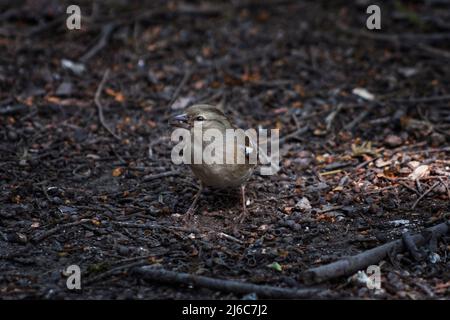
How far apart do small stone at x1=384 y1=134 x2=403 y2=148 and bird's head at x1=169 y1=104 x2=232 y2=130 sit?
6.48ft

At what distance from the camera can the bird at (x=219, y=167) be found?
5.44 m

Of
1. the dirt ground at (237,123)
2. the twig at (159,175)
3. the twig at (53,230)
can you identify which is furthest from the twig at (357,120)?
the twig at (53,230)

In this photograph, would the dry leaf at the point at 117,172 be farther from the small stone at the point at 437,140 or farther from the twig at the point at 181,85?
the small stone at the point at 437,140

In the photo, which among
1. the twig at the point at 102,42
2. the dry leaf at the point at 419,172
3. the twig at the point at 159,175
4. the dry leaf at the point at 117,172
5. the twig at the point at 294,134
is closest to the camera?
the dry leaf at the point at 419,172

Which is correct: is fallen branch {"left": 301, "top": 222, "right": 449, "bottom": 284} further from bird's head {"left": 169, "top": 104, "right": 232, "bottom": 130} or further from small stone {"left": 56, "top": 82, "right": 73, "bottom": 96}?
small stone {"left": 56, "top": 82, "right": 73, "bottom": 96}

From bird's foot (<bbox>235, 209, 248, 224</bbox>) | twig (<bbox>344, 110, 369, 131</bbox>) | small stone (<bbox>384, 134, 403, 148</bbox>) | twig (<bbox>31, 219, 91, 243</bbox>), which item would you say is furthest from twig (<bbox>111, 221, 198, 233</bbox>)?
twig (<bbox>344, 110, 369, 131</bbox>)

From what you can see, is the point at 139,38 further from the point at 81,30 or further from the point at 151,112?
the point at 151,112

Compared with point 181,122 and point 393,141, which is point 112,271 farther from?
point 393,141

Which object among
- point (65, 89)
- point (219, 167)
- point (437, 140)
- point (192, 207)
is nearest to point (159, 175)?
point (192, 207)

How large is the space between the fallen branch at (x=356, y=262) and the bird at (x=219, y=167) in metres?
1.24

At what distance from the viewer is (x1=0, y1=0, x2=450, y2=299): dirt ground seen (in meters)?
4.70

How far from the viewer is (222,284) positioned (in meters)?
4.23
